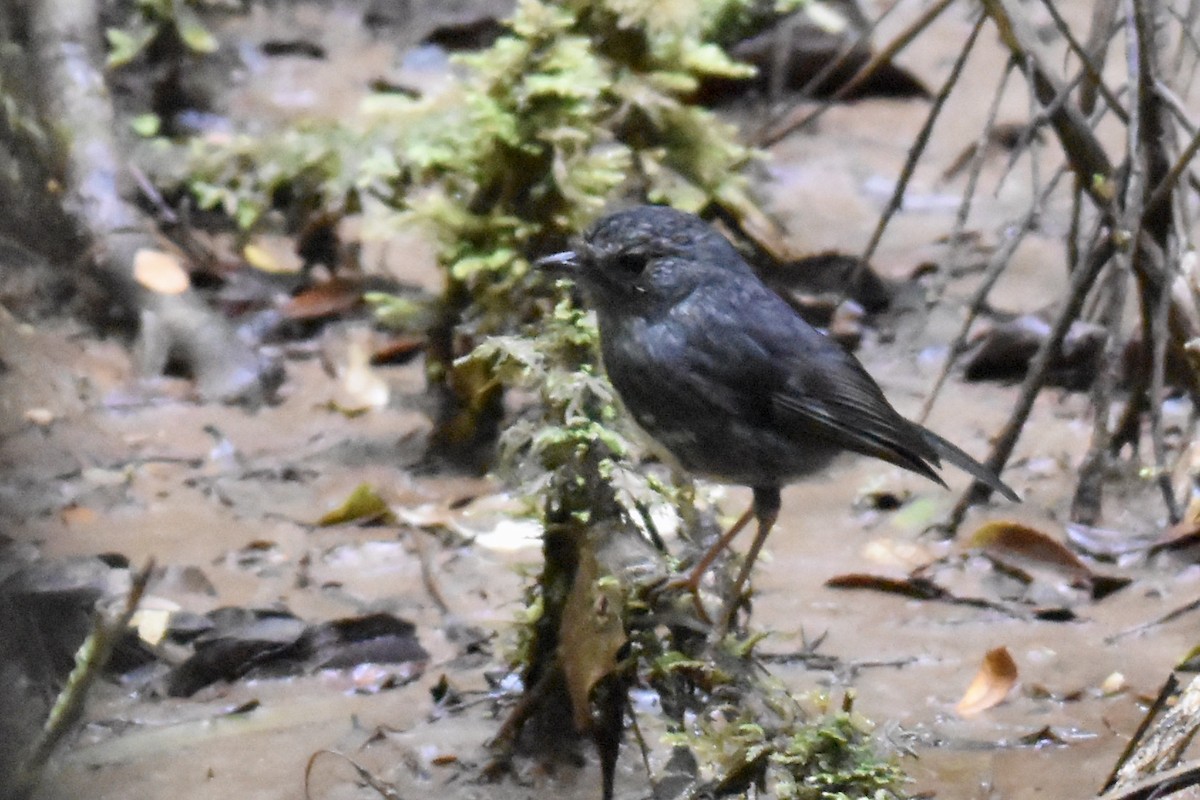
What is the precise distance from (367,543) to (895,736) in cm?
218

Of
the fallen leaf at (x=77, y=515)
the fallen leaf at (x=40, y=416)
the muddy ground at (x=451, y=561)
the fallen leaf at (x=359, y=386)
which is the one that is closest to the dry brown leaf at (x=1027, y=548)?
the muddy ground at (x=451, y=561)

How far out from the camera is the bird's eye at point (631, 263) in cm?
356

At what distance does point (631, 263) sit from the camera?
11.7 ft

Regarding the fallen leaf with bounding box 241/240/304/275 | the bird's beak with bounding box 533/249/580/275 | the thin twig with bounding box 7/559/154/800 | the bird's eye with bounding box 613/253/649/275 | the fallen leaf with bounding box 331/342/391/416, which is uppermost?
the thin twig with bounding box 7/559/154/800

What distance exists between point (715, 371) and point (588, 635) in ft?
2.90

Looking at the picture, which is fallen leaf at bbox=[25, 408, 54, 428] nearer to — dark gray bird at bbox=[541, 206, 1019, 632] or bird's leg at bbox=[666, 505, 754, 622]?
dark gray bird at bbox=[541, 206, 1019, 632]

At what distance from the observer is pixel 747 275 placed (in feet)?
12.3

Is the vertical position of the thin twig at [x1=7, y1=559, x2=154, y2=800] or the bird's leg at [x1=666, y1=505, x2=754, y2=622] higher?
the thin twig at [x1=7, y1=559, x2=154, y2=800]

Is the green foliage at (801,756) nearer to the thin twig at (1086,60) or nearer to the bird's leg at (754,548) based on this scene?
the bird's leg at (754,548)

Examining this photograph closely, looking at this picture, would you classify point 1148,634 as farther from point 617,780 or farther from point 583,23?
point 583,23

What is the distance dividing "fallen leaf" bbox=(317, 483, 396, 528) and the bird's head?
1.24 meters

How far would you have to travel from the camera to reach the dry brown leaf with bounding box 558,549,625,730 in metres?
2.83

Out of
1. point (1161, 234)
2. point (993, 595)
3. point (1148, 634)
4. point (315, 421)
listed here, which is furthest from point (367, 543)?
point (1161, 234)

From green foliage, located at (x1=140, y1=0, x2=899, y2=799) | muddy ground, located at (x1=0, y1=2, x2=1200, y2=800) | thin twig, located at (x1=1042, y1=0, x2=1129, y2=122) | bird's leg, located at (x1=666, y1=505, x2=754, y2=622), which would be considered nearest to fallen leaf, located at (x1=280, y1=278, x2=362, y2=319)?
muddy ground, located at (x1=0, y1=2, x2=1200, y2=800)
